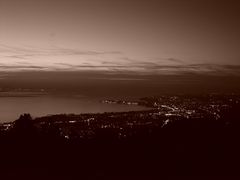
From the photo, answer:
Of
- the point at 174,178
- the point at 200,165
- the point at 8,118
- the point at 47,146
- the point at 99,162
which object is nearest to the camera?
the point at 174,178

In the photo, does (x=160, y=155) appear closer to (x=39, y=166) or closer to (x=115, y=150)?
(x=115, y=150)

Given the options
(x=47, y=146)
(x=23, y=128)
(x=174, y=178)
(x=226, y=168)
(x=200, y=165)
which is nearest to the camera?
(x=174, y=178)

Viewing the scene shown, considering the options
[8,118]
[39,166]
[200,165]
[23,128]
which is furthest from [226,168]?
[8,118]

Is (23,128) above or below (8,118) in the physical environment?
above

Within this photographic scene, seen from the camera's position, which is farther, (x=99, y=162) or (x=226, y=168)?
(x=99, y=162)

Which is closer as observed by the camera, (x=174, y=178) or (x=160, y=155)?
(x=174, y=178)

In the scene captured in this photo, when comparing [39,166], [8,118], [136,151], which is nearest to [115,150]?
[136,151]

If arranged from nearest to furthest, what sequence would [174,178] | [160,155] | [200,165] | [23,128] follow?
[174,178]
[200,165]
[160,155]
[23,128]

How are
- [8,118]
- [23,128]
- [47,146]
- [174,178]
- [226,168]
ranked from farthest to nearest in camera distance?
[8,118], [23,128], [47,146], [226,168], [174,178]

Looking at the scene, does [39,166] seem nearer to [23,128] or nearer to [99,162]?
[99,162]
